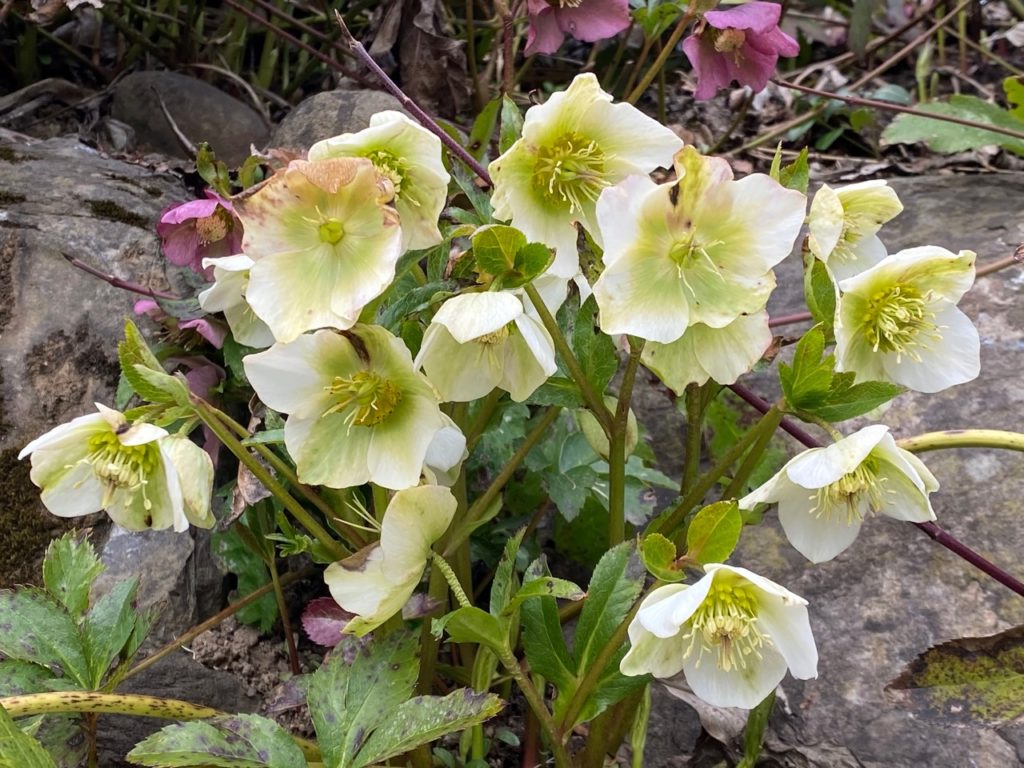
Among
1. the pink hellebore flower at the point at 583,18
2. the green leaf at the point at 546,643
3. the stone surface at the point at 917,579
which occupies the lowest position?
the stone surface at the point at 917,579

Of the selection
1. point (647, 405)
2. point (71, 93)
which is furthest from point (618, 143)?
point (71, 93)

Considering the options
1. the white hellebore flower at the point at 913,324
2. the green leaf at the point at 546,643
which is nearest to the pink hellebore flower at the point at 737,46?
the white hellebore flower at the point at 913,324

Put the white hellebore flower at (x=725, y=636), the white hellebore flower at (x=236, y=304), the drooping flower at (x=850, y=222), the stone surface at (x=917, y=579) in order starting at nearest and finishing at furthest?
the white hellebore flower at (x=725, y=636) → the drooping flower at (x=850, y=222) → the white hellebore flower at (x=236, y=304) → the stone surface at (x=917, y=579)

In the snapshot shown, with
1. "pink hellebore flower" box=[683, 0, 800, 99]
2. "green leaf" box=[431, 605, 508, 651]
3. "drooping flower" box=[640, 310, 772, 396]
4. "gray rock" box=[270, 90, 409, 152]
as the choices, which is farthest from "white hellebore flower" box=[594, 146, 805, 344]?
"gray rock" box=[270, 90, 409, 152]

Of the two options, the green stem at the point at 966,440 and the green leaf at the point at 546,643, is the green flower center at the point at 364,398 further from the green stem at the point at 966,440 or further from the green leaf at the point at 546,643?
the green stem at the point at 966,440

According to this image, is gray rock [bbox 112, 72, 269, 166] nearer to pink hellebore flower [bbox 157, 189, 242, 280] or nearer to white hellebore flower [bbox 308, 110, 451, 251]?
pink hellebore flower [bbox 157, 189, 242, 280]

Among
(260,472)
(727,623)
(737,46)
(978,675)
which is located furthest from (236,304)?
(978,675)
